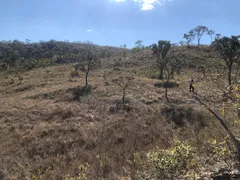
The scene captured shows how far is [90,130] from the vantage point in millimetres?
11227

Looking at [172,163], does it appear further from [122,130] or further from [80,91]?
[80,91]

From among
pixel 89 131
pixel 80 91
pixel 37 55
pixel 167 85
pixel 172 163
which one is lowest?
pixel 89 131

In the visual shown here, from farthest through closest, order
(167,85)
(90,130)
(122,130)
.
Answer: (167,85) → (90,130) → (122,130)

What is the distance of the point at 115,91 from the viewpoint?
21.0 metres

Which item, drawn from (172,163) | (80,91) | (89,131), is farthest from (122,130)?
(80,91)

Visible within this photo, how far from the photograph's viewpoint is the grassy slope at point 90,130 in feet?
18.8

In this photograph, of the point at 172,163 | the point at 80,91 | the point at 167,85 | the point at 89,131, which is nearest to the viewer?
the point at 172,163

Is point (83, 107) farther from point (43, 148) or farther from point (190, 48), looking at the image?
point (190, 48)

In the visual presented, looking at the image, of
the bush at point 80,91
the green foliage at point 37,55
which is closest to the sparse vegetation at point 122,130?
the bush at point 80,91

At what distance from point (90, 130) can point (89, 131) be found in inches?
6.9

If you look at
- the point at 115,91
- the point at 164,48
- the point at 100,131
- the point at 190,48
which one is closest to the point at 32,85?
the point at 115,91

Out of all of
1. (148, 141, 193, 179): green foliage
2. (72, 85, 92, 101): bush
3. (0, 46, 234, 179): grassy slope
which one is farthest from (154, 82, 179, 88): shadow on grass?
(148, 141, 193, 179): green foliage

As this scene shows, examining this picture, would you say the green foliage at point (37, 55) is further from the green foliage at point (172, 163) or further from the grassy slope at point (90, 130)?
the green foliage at point (172, 163)

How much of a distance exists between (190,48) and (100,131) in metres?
47.2
